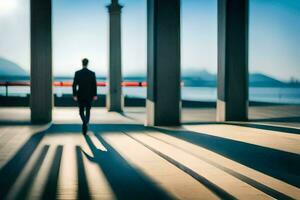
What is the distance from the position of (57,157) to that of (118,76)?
11.2 metres

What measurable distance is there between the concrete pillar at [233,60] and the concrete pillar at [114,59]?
5467 mm

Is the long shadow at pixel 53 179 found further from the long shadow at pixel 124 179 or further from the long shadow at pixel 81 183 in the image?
the long shadow at pixel 124 179

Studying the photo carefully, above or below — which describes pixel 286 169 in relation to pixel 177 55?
below

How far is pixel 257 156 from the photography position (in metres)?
6.72

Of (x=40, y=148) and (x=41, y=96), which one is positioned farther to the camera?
(x=41, y=96)

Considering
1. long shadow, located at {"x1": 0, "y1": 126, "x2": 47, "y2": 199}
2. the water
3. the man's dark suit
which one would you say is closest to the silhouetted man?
the man's dark suit

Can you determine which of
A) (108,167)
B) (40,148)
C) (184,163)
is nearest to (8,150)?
(40,148)

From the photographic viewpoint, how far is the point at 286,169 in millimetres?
5664

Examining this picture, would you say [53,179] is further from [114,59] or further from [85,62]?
[114,59]

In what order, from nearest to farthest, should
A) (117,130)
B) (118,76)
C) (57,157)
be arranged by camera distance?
(57,157)
(117,130)
(118,76)

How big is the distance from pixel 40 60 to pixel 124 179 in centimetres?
783

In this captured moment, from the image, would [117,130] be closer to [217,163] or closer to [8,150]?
[8,150]

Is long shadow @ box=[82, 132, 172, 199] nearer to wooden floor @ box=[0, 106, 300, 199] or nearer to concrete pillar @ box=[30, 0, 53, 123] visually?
wooden floor @ box=[0, 106, 300, 199]

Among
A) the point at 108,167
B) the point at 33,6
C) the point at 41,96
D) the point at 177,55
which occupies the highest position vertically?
the point at 33,6
